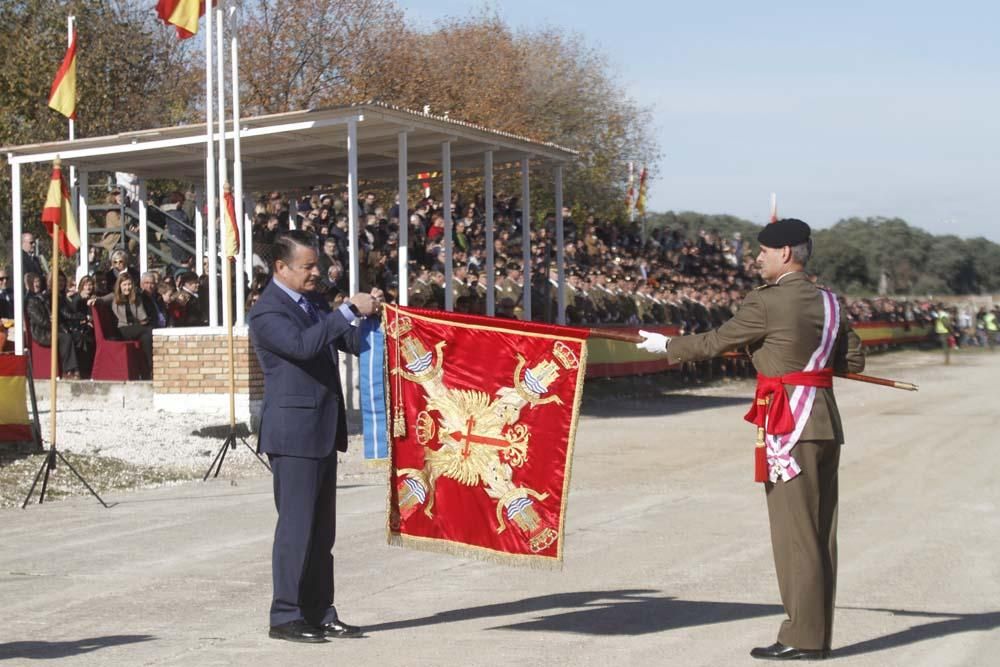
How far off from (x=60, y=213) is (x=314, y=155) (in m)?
9.73

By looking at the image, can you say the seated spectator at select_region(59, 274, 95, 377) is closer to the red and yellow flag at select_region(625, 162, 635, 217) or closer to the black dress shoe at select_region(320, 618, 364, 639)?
the black dress shoe at select_region(320, 618, 364, 639)

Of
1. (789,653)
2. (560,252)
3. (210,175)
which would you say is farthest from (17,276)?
(789,653)

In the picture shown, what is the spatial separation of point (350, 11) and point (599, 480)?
1158 inches

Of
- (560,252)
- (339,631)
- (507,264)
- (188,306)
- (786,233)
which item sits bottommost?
(339,631)

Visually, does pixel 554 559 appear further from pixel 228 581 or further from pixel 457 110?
pixel 457 110

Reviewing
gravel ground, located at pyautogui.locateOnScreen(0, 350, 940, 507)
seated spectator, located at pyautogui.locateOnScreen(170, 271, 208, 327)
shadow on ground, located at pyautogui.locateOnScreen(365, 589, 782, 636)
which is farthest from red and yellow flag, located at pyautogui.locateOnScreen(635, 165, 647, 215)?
shadow on ground, located at pyautogui.locateOnScreen(365, 589, 782, 636)

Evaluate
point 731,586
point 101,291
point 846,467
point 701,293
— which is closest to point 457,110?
point 701,293

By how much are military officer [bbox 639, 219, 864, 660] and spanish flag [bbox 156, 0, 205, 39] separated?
12429 millimetres

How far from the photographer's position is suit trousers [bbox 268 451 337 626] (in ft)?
22.8

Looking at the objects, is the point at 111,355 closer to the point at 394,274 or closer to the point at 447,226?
the point at 447,226

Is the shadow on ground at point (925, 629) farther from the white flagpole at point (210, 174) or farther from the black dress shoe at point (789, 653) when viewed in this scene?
the white flagpole at point (210, 174)

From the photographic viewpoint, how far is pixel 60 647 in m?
6.92

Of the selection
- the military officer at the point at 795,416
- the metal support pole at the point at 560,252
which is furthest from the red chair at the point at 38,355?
the military officer at the point at 795,416

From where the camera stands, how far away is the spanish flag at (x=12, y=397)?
1366cm
